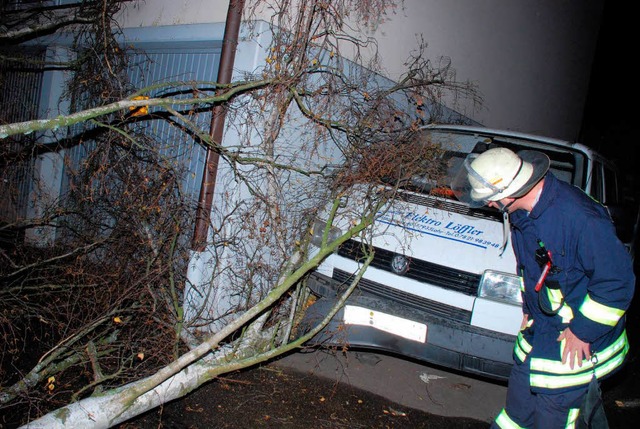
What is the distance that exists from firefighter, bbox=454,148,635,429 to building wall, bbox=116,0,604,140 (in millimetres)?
3241

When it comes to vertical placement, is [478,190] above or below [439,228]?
above

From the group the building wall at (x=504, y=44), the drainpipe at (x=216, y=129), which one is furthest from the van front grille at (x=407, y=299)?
the building wall at (x=504, y=44)

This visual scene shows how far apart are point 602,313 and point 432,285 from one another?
4.40 feet

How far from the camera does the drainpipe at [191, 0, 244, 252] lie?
4.50m

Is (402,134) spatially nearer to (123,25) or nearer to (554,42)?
(123,25)

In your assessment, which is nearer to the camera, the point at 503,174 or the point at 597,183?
the point at 503,174

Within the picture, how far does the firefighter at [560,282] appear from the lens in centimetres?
227

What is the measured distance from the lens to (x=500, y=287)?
3.30 metres

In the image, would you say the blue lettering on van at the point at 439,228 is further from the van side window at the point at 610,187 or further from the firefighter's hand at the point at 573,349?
the van side window at the point at 610,187

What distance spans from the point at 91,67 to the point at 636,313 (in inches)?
366

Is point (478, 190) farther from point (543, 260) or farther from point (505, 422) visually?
point (505, 422)

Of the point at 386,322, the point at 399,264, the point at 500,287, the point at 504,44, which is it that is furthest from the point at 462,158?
the point at 504,44

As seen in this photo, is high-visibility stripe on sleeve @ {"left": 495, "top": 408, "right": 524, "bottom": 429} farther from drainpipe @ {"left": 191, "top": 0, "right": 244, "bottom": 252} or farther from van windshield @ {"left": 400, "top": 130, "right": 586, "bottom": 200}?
drainpipe @ {"left": 191, "top": 0, "right": 244, "bottom": 252}

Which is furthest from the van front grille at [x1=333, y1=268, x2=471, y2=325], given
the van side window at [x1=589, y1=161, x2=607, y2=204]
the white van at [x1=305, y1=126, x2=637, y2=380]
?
the van side window at [x1=589, y1=161, x2=607, y2=204]
